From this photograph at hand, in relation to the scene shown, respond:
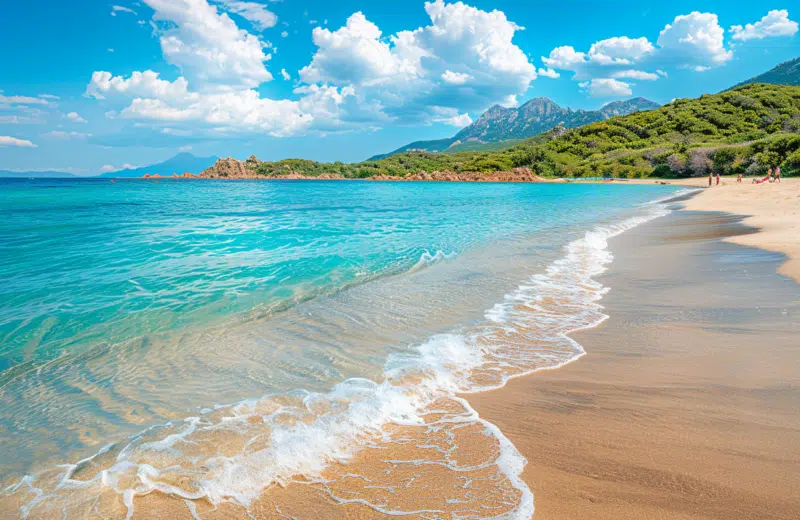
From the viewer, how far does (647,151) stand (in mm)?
81562

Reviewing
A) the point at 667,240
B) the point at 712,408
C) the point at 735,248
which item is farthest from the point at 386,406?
the point at 667,240

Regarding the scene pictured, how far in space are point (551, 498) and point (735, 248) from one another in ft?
32.1

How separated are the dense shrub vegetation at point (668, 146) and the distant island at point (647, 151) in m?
0.11

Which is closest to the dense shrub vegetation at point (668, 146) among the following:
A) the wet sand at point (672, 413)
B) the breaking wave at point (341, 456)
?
the wet sand at point (672, 413)

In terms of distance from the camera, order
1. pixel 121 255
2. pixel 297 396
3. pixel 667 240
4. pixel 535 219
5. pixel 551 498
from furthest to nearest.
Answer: pixel 535 219
pixel 667 240
pixel 121 255
pixel 297 396
pixel 551 498

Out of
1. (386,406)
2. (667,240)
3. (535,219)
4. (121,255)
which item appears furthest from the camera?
(535,219)

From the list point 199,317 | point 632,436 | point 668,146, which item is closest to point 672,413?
point 632,436

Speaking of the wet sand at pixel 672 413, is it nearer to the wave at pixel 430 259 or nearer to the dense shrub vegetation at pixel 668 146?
the wave at pixel 430 259

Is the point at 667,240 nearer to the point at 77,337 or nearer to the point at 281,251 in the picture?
the point at 281,251

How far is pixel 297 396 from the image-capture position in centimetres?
363

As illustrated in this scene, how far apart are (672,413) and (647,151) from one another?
95.1 meters

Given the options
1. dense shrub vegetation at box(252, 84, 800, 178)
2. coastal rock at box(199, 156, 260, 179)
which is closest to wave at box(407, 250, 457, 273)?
dense shrub vegetation at box(252, 84, 800, 178)

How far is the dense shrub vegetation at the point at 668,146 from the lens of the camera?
6425 centimetres

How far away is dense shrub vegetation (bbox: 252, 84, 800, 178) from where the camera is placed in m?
64.2
